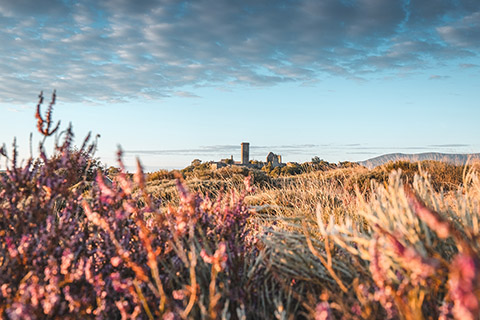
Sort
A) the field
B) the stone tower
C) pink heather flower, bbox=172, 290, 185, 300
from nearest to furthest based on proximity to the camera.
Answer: pink heather flower, bbox=172, 290, 185, 300
the field
the stone tower

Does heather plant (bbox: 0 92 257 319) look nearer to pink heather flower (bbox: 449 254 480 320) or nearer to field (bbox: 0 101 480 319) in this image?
field (bbox: 0 101 480 319)

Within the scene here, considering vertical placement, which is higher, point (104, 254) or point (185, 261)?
point (185, 261)

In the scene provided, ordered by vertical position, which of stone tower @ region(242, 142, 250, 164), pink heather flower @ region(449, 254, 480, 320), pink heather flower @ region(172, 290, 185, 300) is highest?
pink heather flower @ region(449, 254, 480, 320)

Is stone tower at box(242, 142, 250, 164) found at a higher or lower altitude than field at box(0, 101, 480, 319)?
lower

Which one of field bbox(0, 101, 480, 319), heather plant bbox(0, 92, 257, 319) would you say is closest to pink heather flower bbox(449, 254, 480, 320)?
field bbox(0, 101, 480, 319)

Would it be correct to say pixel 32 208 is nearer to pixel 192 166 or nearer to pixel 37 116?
pixel 37 116

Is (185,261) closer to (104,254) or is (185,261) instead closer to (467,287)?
(104,254)

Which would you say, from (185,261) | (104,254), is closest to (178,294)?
(185,261)

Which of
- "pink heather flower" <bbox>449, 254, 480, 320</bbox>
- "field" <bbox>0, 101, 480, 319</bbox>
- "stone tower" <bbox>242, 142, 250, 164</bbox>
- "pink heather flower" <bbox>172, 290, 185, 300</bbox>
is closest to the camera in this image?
"pink heather flower" <bbox>449, 254, 480, 320</bbox>

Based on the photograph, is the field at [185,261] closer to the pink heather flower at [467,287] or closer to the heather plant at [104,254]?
the heather plant at [104,254]

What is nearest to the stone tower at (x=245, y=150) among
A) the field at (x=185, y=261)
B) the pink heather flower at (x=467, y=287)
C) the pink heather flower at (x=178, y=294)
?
the field at (x=185, y=261)

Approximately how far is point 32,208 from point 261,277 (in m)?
1.38

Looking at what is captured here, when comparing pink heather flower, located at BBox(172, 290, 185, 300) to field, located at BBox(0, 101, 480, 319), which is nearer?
pink heather flower, located at BBox(172, 290, 185, 300)

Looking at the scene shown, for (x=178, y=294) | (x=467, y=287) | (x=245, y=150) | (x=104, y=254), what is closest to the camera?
(x=467, y=287)
